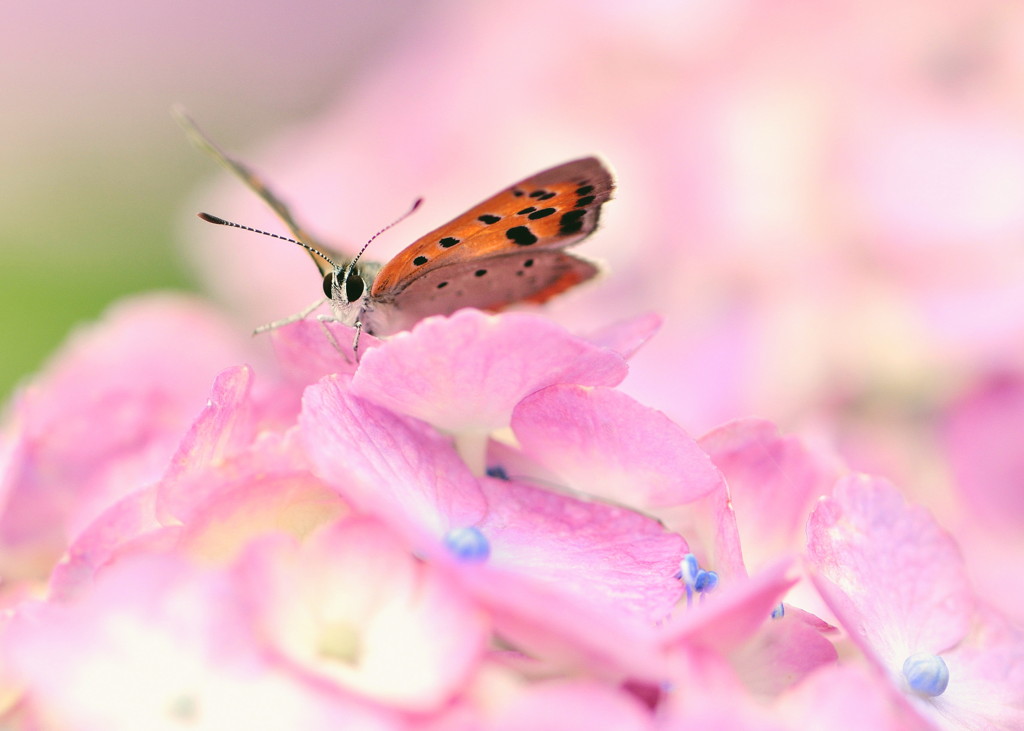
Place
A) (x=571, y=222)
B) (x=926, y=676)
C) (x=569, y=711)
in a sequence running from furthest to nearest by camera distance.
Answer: (x=571, y=222) < (x=926, y=676) < (x=569, y=711)

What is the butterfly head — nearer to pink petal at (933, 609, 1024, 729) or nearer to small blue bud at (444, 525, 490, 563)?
small blue bud at (444, 525, 490, 563)

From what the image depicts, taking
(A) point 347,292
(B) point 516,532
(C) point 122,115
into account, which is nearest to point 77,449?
(A) point 347,292

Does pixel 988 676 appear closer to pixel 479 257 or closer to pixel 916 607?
pixel 916 607

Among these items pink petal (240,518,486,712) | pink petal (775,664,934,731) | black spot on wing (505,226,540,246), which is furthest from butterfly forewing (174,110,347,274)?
pink petal (775,664,934,731)

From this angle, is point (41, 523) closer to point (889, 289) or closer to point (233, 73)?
point (889, 289)

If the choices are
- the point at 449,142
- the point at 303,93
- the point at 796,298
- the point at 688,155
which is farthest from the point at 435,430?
the point at 303,93

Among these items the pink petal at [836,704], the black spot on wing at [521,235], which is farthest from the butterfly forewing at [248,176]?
the pink petal at [836,704]

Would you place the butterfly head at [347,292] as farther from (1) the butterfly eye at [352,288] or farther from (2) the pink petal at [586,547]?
(2) the pink petal at [586,547]
